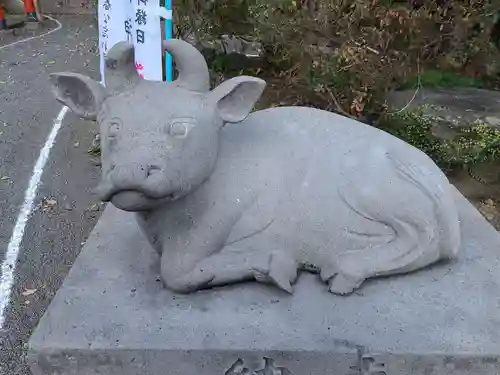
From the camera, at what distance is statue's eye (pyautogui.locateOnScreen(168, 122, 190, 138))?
1381mm

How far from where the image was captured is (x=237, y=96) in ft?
4.98

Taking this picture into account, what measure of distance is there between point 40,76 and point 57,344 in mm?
5891

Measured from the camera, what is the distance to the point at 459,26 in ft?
12.8

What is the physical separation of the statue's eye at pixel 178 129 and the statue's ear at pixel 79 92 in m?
0.25

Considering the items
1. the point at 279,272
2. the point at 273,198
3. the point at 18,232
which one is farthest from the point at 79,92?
the point at 18,232

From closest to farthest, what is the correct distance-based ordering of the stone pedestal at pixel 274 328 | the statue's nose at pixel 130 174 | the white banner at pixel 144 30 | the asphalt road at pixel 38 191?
the statue's nose at pixel 130 174, the stone pedestal at pixel 274 328, the asphalt road at pixel 38 191, the white banner at pixel 144 30

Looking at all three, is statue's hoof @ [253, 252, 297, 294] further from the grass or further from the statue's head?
the grass

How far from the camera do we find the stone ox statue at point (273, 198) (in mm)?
1493

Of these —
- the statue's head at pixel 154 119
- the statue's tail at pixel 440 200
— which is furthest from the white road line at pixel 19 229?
the statue's tail at pixel 440 200

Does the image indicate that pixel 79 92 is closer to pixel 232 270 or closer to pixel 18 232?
pixel 232 270

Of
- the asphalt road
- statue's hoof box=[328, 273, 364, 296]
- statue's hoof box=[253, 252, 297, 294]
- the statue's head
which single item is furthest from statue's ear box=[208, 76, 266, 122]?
the asphalt road

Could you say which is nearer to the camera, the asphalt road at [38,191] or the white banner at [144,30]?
the asphalt road at [38,191]

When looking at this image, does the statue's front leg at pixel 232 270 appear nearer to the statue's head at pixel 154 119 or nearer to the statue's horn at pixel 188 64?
the statue's head at pixel 154 119

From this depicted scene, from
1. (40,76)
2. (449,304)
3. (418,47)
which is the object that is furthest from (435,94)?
(40,76)
